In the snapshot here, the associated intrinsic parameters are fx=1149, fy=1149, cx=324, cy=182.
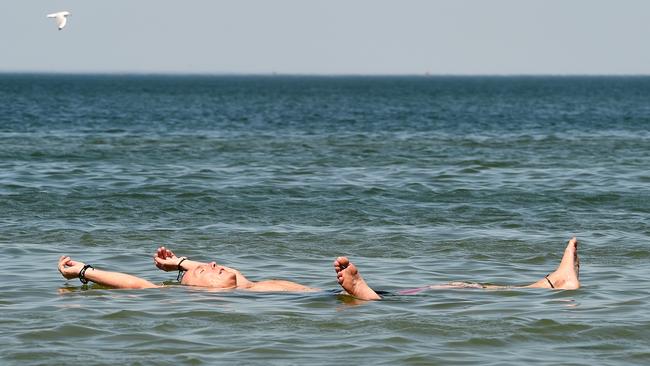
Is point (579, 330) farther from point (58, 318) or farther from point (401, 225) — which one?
point (401, 225)

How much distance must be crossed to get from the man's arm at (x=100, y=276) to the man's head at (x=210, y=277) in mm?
417

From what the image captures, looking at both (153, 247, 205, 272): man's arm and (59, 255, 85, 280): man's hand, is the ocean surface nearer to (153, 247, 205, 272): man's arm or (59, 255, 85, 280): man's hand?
(153, 247, 205, 272): man's arm

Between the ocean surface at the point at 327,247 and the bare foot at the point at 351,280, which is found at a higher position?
the bare foot at the point at 351,280

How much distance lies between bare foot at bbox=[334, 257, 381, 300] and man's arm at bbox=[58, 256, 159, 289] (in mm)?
2312

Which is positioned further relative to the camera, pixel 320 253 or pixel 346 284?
pixel 320 253

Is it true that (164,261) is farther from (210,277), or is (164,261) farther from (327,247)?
(327,247)

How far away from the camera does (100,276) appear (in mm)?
12055

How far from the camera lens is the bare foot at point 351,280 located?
35.4ft

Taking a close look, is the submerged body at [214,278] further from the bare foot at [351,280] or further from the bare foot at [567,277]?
the bare foot at [351,280]

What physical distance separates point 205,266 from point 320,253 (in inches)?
129

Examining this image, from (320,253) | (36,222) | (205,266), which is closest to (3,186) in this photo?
(36,222)

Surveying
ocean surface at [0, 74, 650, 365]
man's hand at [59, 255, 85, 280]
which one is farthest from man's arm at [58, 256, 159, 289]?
ocean surface at [0, 74, 650, 365]

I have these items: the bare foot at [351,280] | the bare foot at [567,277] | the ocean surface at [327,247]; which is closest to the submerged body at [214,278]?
the bare foot at [567,277]

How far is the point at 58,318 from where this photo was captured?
10.5 meters
